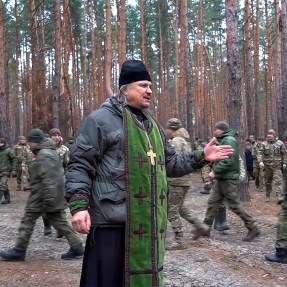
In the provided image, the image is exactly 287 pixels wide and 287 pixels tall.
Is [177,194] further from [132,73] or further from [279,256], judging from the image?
[132,73]

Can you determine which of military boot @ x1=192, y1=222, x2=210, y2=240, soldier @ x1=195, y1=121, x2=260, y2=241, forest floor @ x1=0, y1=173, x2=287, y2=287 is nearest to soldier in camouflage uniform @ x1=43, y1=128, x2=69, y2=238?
forest floor @ x1=0, y1=173, x2=287, y2=287

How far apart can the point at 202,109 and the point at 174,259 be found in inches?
1354

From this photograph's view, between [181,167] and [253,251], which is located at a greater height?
[181,167]

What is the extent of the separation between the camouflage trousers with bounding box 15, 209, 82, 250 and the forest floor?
273 mm

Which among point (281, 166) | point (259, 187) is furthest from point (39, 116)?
point (281, 166)

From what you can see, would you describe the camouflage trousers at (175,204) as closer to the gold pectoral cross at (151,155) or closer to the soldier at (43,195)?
the soldier at (43,195)

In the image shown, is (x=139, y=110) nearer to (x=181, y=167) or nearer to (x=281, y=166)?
(x=181, y=167)

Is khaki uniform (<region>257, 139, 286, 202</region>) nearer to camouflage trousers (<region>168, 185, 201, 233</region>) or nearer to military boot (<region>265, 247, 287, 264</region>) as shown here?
camouflage trousers (<region>168, 185, 201, 233</region>)

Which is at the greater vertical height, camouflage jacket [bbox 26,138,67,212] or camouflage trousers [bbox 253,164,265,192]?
camouflage jacket [bbox 26,138,67,212]

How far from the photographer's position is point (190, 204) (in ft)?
41.2

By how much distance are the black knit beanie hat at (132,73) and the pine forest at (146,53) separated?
8.54 meters

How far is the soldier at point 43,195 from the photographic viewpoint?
6.59 m

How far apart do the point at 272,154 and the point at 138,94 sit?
34.9ft

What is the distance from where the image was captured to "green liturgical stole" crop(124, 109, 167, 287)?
10.2 feet
